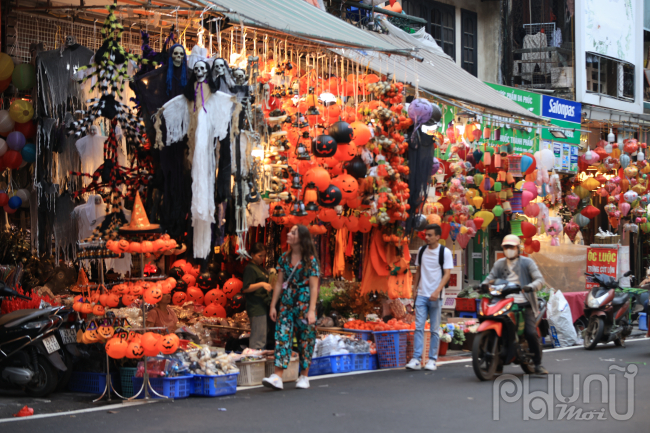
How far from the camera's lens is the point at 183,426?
6.29 meters

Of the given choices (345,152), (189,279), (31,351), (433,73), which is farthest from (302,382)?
(433,73)

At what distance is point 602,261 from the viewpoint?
15727 millimetres

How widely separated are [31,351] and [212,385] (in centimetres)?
174

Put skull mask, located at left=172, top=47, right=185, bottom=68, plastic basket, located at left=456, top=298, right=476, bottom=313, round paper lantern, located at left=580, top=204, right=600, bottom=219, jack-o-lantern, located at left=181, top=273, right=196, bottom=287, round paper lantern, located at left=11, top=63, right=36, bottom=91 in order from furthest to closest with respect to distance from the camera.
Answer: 1. round paper lantern, located at left=580, top=204, right=600, bottom=219
2. plastic basket, located at left=456, top=298, right=476, bottom=313
3. jack-o-lantern, located at left=181, top=273, right=196, bottom=287
4. round paper lantern, located at left=11, top=63, right=36, bottom=91
5. skull mask, located at left=172, top=47, right=185, bottom=68

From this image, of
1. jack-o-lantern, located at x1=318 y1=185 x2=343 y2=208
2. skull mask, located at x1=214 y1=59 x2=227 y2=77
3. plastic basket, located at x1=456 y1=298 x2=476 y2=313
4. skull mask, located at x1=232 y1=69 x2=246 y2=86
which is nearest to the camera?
skull mask, located at x1=214 y1=59 x2=227 y2=77

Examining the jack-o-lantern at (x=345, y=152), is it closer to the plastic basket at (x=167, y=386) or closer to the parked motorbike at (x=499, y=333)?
the parked motorbike at (x=499, y=333)

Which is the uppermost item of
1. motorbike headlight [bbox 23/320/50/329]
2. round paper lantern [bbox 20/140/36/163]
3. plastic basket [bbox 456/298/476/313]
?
round paper lantern [bbox 20/140/36/163]

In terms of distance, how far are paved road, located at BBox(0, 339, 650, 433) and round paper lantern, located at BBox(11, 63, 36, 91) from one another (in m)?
3.58

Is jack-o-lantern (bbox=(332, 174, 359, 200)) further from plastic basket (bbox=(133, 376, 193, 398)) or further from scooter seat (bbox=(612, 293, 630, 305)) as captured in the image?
scooter seat (bbox=(612, 293, 630, 305))

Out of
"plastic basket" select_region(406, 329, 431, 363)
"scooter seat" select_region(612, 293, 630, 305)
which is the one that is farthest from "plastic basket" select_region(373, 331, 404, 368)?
"scooter seat" select_region(612, 293, 630, 305)

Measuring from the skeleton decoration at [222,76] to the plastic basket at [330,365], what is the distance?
10.4 ft

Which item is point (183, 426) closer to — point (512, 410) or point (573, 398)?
point (512, 410)

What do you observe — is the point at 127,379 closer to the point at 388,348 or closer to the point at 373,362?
the point at 373,362

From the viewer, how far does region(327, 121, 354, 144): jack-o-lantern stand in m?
9.48
